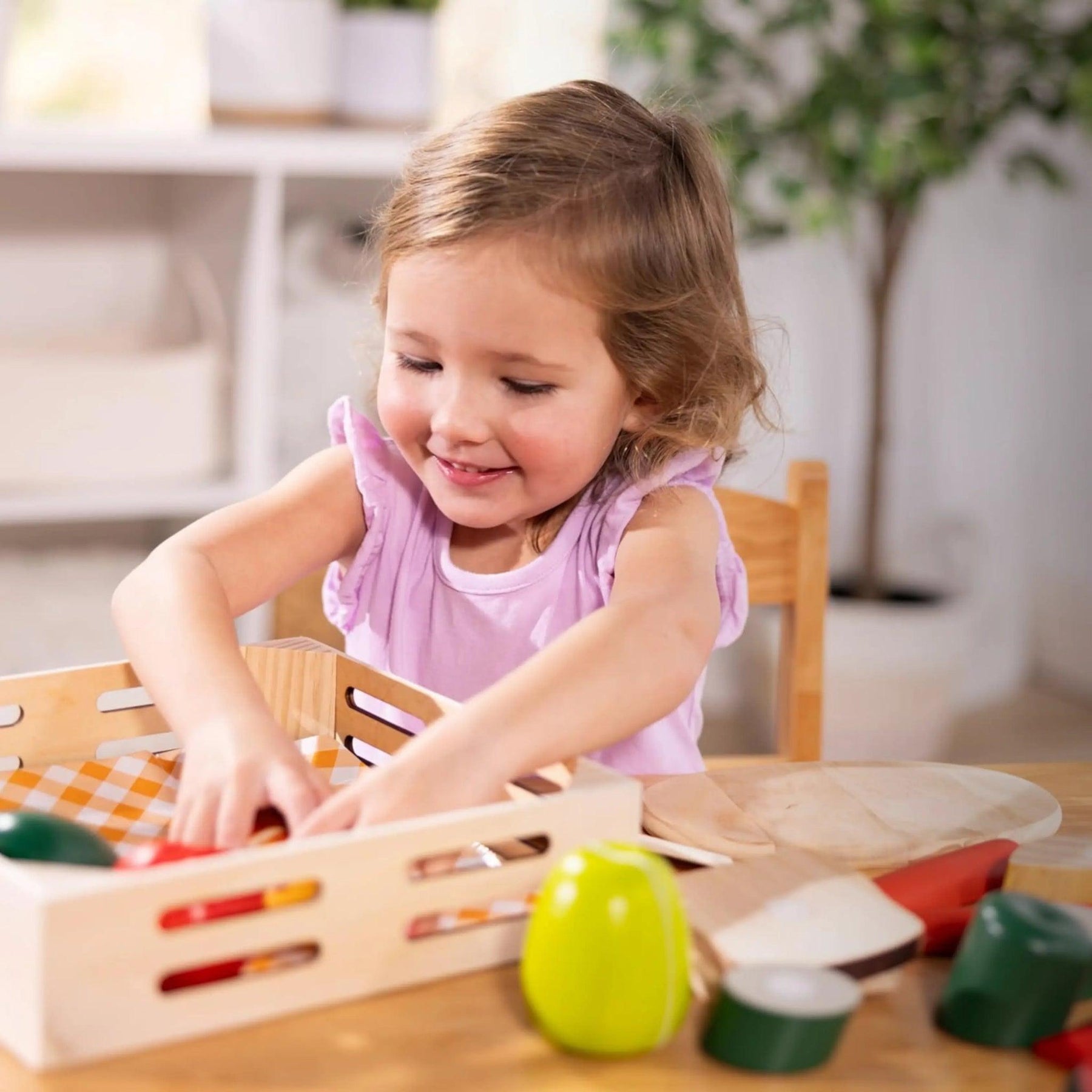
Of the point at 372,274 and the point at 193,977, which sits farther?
the point at 372,274

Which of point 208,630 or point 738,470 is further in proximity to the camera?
point 738,470

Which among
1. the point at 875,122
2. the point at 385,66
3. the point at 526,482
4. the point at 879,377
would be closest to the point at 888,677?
the point at 879,377

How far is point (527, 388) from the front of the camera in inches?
37.4

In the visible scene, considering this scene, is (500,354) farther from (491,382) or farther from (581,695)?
(581,695)

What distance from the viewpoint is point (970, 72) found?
241 cm

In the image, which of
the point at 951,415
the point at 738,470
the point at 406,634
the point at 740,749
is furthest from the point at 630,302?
the point at 951,415

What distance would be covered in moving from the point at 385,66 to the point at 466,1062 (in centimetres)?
177

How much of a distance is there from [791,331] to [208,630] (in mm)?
2170

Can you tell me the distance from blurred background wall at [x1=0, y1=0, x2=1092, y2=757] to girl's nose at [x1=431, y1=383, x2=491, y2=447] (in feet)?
1.22

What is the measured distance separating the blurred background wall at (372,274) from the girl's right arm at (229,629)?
0.77ft

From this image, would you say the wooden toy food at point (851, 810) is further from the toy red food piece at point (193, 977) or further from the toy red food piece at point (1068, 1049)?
the toy red food piece at point (193, 977)

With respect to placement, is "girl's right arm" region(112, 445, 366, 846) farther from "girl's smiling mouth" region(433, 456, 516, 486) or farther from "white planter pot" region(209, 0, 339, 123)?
"white planter pot" region(209, 0, 339, 123)

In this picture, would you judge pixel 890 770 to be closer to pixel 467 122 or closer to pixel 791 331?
pixel 467 122

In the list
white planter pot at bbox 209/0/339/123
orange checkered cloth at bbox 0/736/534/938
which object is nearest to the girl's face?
orange checkered cloth at bbox 0/736/534/938
